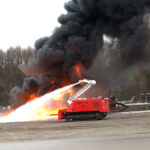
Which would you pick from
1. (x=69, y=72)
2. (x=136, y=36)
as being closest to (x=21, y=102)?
(x=69, y=72)

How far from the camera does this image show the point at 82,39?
82.2ft

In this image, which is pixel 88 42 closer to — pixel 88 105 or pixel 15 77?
pixel 88 105

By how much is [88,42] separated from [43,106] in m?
7.32

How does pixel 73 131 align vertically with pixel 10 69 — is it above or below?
below

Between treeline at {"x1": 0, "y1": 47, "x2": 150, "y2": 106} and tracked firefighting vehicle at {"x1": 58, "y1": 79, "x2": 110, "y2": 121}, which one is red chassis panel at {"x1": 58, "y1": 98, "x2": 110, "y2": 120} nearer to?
tracked firefighting vehicle at {"x1": 58, "y1": 79, "x2": 110, "y2": 121}

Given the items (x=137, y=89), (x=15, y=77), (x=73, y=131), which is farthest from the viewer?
(x=137, y=89)

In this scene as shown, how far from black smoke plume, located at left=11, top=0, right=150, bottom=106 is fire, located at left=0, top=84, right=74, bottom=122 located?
4.16 ft

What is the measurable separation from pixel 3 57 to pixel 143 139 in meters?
49.7

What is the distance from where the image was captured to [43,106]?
78.3 feet

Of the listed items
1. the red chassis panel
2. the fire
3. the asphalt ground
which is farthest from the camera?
the fire

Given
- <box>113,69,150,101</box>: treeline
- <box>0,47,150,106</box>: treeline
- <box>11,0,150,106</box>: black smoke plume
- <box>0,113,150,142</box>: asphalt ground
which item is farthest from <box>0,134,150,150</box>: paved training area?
<box>113,69,150,101</box>: treeline

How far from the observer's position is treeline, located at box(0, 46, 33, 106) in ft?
171

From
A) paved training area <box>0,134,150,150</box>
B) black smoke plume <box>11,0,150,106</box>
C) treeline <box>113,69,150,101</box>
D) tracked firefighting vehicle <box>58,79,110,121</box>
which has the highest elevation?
black smoke plume <box>11,0,150,106</box>

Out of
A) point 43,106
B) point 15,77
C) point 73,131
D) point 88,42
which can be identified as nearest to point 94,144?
point 73,131
